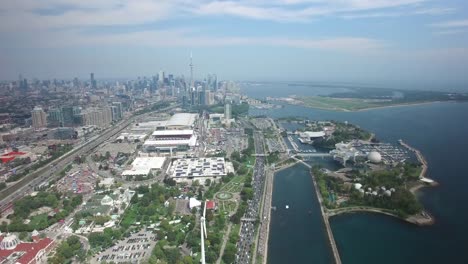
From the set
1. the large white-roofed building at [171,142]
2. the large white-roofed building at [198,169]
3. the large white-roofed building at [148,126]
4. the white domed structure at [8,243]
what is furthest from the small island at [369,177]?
the large white-roofed building at [148,126]

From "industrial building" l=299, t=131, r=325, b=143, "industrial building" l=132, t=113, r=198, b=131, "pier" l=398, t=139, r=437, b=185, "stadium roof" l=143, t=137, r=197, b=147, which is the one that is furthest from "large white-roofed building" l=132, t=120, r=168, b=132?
"pier" l=398, t=139, r=437, b=185

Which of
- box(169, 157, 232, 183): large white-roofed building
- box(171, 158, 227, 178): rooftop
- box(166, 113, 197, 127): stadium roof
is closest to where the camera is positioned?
box(169, 157, 232, 183): large white-roofed building

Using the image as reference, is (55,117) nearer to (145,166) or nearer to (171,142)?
(171,142)

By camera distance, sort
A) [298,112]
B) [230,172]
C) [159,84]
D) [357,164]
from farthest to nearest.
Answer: [159,84] → [298,112] → [357,164] → [230,172]

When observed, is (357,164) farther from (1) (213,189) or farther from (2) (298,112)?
(2) (298,112)

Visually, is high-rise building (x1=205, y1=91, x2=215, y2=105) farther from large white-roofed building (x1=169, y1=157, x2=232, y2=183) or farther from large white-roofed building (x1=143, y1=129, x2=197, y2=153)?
large white-roofed building (x1=169, y1=157, x2=232, y2=183)

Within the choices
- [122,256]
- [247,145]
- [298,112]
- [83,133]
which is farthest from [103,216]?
[298,112]
